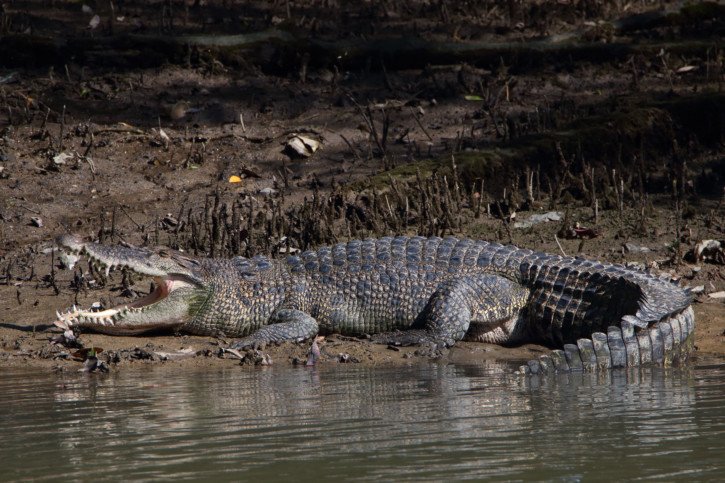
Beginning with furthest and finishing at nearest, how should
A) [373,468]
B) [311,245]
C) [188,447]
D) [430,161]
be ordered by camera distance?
[430,161] → [311,245] → [188,447] → [373,468]

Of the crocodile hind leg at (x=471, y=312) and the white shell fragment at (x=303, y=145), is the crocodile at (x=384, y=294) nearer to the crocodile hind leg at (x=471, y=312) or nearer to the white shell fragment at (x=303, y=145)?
the crocodile hind leg at (x=471, y=312)

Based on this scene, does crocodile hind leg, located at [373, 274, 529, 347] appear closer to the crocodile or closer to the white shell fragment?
the crocodile

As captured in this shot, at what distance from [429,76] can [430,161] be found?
316 cm

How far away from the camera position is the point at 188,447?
2984 millimetres

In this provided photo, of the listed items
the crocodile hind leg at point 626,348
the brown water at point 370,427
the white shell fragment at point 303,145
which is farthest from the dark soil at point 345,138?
the brown water at point 370,427

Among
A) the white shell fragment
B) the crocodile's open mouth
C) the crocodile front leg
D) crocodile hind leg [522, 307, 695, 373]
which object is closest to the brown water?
crocodile hind leg [522, 307, 695, 373]

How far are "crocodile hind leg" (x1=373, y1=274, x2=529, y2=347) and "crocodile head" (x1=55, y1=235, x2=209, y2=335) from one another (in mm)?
1428

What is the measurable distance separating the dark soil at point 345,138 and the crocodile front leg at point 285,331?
9 centimetres

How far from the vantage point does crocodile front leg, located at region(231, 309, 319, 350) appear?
231 inches

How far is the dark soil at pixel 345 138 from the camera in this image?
736 centimetres

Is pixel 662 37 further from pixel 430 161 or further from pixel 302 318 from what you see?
pixel 302 318

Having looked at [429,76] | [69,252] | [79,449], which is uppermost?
[429,76]

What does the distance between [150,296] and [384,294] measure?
1.74 m

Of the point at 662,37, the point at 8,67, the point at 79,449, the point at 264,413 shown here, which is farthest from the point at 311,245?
the point at 662,37
